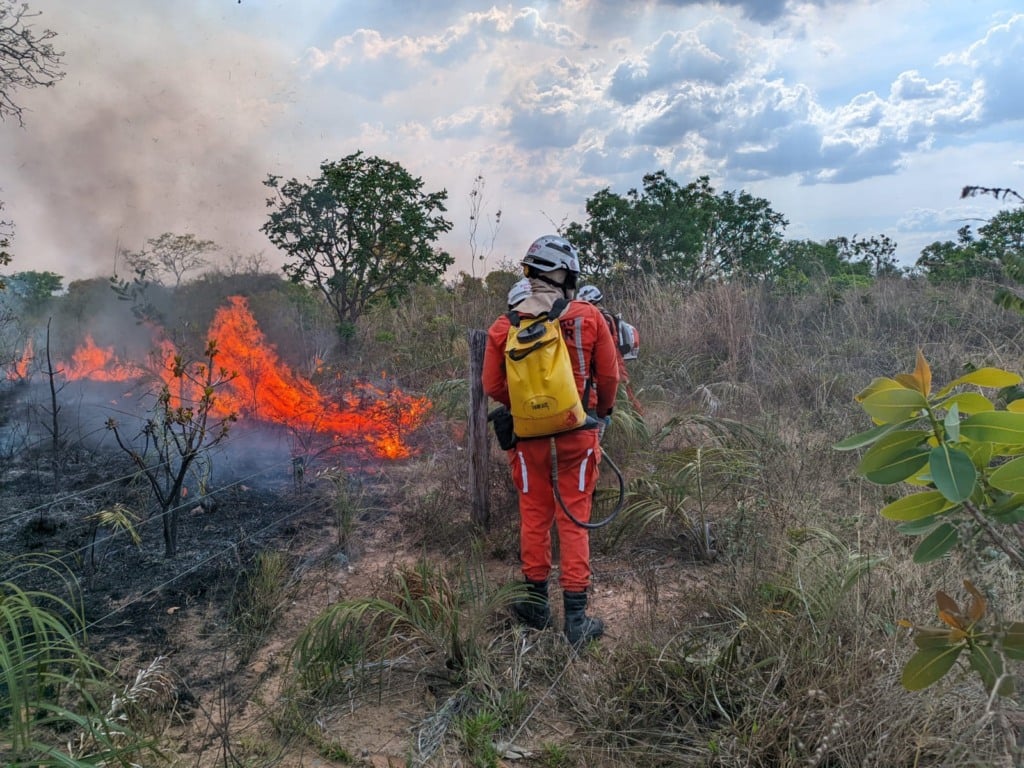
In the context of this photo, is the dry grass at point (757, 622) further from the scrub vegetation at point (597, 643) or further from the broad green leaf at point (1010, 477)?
the broad green leaf at point (1010, 477)

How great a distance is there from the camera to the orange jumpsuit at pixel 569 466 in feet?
12.2

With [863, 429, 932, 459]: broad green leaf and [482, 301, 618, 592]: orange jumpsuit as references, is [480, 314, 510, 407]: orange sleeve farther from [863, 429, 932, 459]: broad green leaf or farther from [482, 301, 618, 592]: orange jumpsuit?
[863, 429, 932, 459]: broad green leaf

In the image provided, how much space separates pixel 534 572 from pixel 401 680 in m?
0.97

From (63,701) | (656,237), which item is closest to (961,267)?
(656,237)

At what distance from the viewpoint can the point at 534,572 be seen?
12.6ft

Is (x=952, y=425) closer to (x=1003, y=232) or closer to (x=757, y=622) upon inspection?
(x=757, y=622)

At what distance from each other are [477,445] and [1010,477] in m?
3.97

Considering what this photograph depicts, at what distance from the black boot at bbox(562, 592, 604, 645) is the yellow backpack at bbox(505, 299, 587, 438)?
0.94m

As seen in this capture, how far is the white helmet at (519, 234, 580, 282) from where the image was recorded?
12.5 ft

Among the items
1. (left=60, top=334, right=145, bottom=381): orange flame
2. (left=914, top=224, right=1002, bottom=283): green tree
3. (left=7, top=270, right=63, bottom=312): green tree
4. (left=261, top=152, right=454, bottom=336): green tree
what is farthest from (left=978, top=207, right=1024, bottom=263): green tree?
(left=7, top=270, right=63, bottom=312): green tree

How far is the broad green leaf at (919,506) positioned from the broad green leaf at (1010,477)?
13cm

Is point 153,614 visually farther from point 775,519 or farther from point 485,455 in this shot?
point 775,519

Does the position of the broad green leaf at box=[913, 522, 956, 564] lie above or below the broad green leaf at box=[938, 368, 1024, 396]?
below

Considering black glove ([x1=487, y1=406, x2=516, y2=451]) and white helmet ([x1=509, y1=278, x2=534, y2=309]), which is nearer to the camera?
white helmet ([x1=509, y1=278, x2=534, y2=309])
